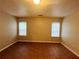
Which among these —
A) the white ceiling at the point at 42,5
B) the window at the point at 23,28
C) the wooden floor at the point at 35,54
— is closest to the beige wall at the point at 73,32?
the wooden floor at the point at 35,54

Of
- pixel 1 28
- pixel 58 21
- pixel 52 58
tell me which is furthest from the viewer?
pixel 58 21

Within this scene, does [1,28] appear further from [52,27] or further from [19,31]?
[52,27]

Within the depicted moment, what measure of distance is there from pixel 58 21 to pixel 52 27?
66cm

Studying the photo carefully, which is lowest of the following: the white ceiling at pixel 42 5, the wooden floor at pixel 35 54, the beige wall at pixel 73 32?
the wooden floor at pixel 35 54

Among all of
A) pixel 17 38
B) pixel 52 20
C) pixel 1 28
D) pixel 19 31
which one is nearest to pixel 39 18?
pixel 52 20

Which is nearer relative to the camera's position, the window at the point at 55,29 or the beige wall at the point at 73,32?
the beige wall at the point at 73,32

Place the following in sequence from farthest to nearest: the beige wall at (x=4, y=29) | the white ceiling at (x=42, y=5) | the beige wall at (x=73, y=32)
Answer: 1. the beige wall at (x=4, y=29)
2. the beige wall at (x=73, y=32)
3. the white ceiling at (x=42, y=5)

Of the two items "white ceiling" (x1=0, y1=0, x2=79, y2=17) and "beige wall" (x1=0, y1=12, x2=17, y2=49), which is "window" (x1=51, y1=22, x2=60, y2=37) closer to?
"white ceiling" (x1=0, y1=0, x2=79, y2=17)

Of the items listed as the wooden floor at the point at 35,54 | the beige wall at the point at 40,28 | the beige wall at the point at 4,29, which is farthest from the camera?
the beige wall at the point at 40,28

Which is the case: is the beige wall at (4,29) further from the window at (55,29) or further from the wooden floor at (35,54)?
the window at (55,29)

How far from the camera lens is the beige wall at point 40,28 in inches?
245

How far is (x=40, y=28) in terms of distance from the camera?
6305mm

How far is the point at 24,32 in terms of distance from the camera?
21.0ft

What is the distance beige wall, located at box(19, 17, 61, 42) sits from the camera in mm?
6230
